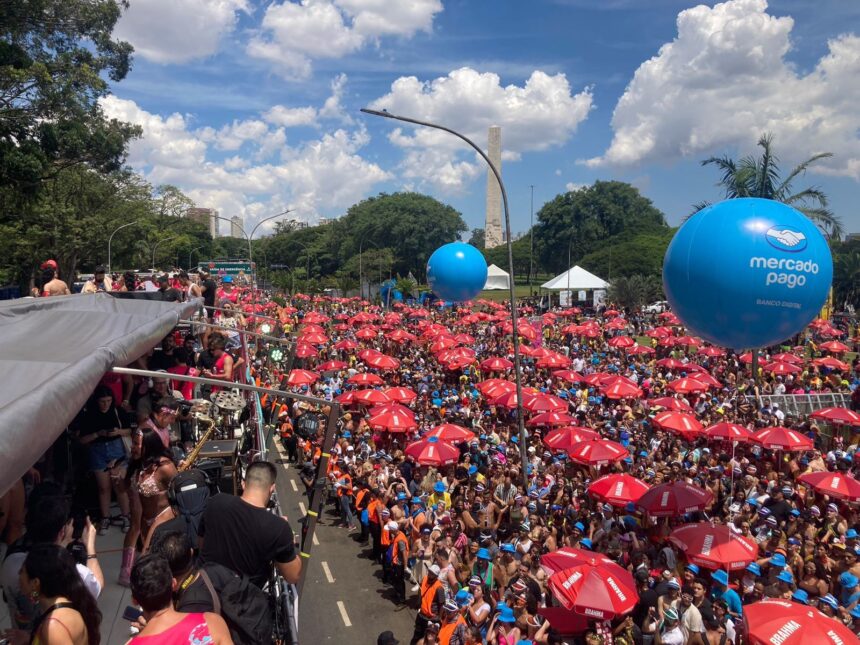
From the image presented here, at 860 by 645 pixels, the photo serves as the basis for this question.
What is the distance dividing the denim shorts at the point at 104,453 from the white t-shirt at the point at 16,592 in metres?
2.15

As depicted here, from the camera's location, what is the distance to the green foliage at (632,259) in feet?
189

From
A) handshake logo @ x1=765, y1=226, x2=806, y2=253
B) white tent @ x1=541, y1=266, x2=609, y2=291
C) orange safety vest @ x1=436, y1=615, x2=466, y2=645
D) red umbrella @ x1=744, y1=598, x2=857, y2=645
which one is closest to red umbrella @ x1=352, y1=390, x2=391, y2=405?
orange safety vest @ x1=436, y1=615, x2=466, y2=645

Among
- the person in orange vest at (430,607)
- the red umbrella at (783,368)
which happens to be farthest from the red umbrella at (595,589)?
the red umbrella at (783,368)

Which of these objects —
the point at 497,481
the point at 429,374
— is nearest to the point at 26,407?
the point at 497,481

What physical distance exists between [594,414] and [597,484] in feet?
22.3

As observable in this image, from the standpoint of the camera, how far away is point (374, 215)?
85.2 m

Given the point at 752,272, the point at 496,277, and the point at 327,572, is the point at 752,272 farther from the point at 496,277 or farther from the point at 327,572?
the point at 496,277

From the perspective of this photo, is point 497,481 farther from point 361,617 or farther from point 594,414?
point 594,414

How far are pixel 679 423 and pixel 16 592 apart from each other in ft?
40.3

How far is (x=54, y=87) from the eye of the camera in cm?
1755

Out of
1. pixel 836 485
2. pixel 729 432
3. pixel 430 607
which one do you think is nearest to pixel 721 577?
pixel 430 607

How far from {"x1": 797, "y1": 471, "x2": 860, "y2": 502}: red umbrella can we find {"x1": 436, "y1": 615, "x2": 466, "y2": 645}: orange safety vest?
6345mm

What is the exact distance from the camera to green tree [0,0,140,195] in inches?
639

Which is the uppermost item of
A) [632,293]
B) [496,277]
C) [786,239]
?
[786,239]
